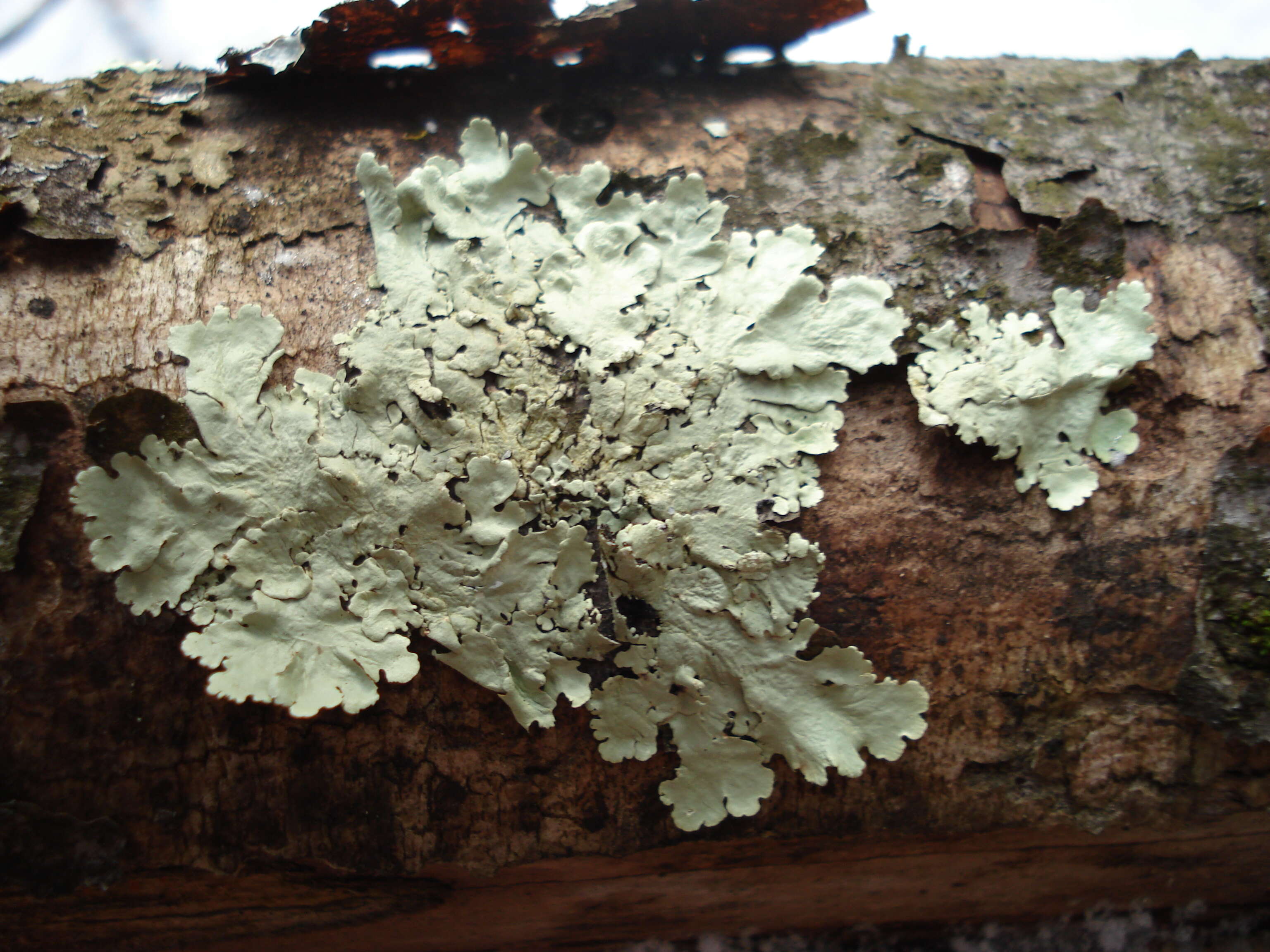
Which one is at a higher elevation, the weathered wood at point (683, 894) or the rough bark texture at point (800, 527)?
the rough bark texture at point (800, 527)

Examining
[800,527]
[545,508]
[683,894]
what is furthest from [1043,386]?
[683,894]

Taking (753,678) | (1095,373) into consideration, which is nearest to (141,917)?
(753,678)

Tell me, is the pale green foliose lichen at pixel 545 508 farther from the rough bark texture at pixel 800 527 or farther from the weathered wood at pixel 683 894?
the weathered wood at pixel 683 894

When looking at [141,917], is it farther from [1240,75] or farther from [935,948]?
[1240,75]

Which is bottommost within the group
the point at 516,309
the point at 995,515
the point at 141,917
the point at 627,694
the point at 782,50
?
the point at 141,917

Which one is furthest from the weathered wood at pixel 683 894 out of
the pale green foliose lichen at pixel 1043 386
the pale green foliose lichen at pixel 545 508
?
the pale green foliose lichen at pixel 1043 386

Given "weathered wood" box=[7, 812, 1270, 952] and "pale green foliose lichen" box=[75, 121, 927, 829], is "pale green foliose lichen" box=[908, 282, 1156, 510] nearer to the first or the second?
"pale green foliose lichen" box=[75, 121, 927, 829]

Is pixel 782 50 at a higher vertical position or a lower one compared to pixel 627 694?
higher
